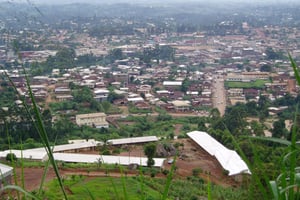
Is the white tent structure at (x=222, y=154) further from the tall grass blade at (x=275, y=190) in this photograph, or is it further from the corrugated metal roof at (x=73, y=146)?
the tall grass blade at (x=275, y=190)

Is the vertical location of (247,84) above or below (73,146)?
below

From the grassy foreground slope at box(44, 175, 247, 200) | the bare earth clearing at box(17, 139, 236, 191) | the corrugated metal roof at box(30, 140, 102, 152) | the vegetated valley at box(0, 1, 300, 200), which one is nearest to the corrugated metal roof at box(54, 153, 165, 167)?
the vegetated valley at box(0, 1, 300, 200)

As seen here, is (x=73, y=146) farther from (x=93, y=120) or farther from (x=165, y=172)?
(x=93, y=120)

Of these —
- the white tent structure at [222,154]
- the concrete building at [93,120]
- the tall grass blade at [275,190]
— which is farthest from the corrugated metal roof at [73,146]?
the tall grass blade at [275,190]

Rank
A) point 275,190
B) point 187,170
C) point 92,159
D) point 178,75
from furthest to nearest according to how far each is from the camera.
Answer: point 178,75, point 92,159, point 187,170, point 275,190

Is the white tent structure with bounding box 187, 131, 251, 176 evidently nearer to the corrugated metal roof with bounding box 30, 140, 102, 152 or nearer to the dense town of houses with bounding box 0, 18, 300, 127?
the corrugated metal roof with bounding box 30, 140, 102, 152

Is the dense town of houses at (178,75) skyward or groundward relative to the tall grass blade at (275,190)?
groundward

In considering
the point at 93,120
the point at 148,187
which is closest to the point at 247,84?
the point at 93,120
